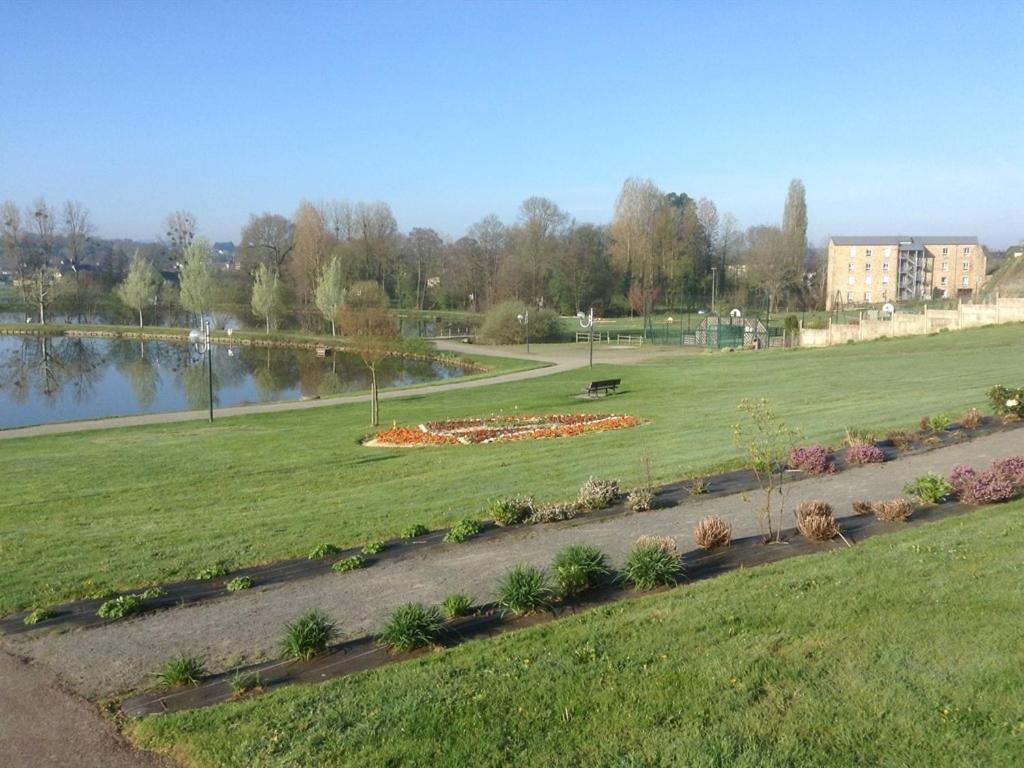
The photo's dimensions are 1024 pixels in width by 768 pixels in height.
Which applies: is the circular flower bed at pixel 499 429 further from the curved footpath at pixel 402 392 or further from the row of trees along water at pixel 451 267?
the row of trees along water at pixel 451 267

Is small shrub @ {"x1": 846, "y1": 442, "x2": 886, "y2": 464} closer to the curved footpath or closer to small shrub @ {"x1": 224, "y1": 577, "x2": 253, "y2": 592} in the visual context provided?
small shrub @ {"x1": 224, "y1": 577, "x2": 253, "y2": 592}

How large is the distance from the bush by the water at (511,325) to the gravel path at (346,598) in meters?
52.4

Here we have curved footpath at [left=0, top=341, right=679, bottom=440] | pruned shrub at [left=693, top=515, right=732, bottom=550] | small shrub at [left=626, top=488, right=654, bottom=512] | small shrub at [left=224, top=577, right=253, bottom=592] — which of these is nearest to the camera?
small shrub at [left=224, top=577, right=253, bottom=592]

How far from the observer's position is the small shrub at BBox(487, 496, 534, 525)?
36.4 feet

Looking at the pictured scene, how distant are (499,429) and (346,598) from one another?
552 inches

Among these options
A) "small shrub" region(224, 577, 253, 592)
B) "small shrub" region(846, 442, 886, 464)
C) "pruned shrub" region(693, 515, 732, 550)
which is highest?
"small shrub" region(846, 442, 886, 464)

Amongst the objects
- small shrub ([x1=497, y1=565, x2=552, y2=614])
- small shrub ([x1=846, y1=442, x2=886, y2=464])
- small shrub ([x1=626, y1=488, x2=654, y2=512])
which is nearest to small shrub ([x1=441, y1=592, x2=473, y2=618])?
small shrub ([x1=497, y1=565, x2=552, y2=614])

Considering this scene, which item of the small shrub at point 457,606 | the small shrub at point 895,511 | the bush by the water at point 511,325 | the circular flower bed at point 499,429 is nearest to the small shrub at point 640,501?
the small shrub at point 895,511

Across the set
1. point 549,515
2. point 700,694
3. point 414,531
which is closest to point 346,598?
point 414,531

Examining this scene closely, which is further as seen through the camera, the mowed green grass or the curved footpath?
the curved footpath

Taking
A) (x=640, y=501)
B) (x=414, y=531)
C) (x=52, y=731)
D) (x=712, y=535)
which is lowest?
(x=52, y=731)

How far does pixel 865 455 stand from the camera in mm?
13414

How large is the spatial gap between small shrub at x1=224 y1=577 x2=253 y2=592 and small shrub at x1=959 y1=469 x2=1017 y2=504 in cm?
821

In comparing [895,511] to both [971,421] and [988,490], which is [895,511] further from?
[971,421]
